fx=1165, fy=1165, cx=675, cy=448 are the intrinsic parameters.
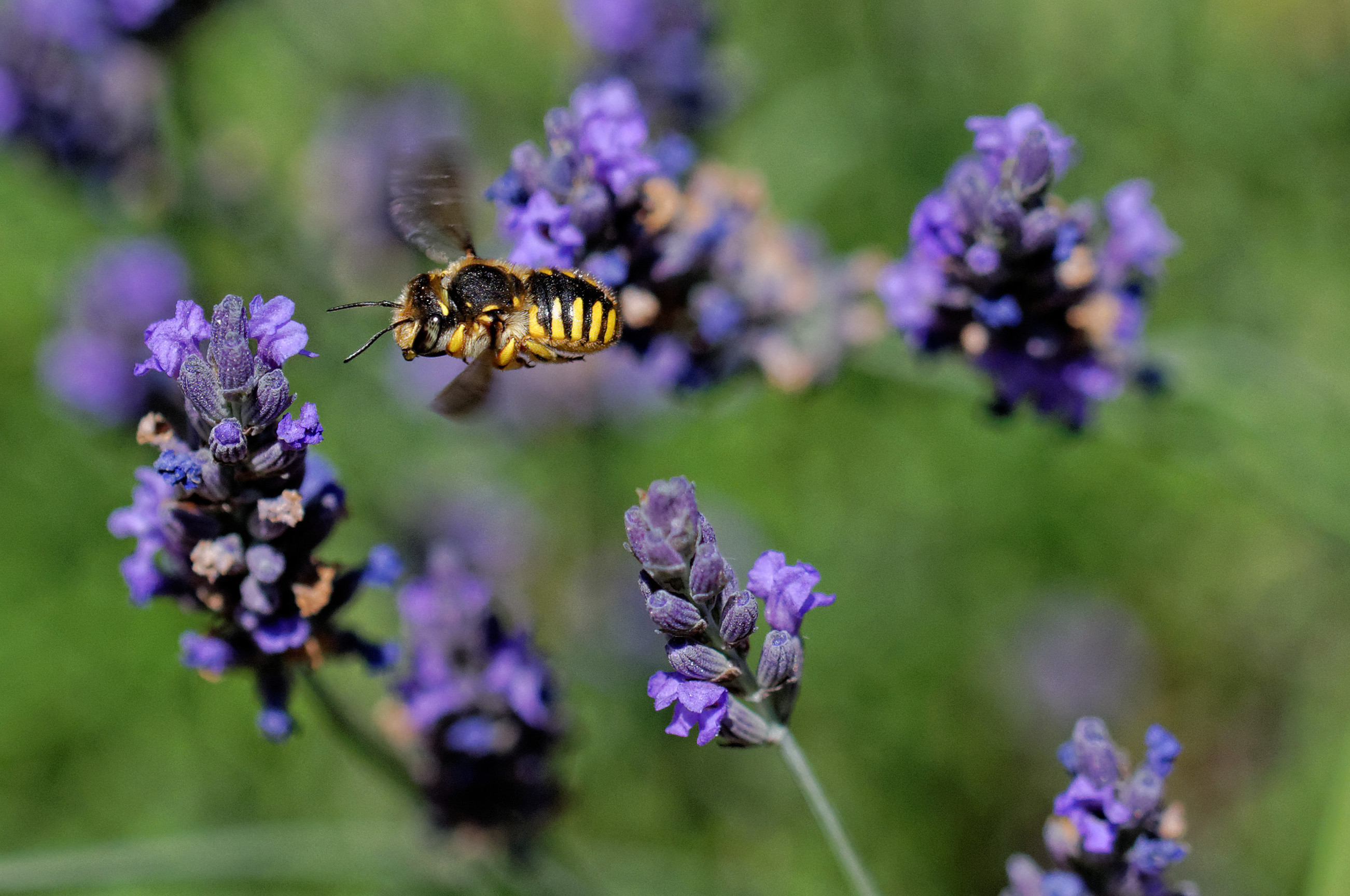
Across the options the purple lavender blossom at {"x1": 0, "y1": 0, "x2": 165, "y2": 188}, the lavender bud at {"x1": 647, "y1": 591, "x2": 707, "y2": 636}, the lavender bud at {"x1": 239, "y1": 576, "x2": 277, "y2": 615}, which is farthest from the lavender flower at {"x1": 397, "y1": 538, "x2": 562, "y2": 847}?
the purple lavender blossom at {"x1": 0, "y1": 0, "x2": 165, "y2": 188}

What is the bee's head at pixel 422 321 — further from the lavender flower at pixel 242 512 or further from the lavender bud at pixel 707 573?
the lavender bud at pixel 707 573

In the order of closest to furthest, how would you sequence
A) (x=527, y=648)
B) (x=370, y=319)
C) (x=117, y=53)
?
(x=527, y=648) < (x=117, y=53) < (x=370, y=319)

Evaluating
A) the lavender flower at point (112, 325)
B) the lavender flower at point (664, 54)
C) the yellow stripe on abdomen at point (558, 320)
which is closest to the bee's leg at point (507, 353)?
the yellow stripe on abdomen at point (558, 320)

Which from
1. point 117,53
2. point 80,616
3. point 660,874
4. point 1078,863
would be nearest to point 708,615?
point 1078,863

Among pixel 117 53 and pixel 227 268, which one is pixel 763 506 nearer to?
pixel 227 268

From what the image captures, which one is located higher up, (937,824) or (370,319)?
(370,319)

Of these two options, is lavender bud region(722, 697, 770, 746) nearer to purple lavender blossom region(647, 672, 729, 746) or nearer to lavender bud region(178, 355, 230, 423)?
purple lavender blossom region(647, 672, 729, 746)
